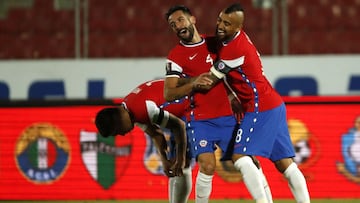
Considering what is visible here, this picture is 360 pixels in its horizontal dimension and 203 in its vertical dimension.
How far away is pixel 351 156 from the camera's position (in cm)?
802

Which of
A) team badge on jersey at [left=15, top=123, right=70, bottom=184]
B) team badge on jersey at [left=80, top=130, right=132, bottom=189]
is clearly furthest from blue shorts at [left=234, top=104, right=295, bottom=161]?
team badge on jersey at [left=15, top=123, right=70, bottom=184]

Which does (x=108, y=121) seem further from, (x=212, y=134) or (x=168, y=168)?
(x=212, y=134)

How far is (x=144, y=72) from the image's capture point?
10.3 m

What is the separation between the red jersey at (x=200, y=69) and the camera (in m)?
5.68

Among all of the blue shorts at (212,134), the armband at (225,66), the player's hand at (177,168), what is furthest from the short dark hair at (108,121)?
the armband at (225,66)

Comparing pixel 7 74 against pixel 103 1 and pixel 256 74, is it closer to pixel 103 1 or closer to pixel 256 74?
pixel 103 1

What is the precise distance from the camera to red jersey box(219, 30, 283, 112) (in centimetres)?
542

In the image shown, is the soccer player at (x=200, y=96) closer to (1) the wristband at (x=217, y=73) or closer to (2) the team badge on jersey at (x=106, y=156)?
(1) the wristband at (x=217, y=73)

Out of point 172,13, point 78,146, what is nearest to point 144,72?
point 78,146

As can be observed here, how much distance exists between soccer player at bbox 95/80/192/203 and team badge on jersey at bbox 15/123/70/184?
2.10m

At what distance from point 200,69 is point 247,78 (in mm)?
373

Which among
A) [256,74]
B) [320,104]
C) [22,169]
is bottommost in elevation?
[22,169]

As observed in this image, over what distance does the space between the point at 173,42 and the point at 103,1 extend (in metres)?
1.22

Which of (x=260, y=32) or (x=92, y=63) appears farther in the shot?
(x=260, y=32)
